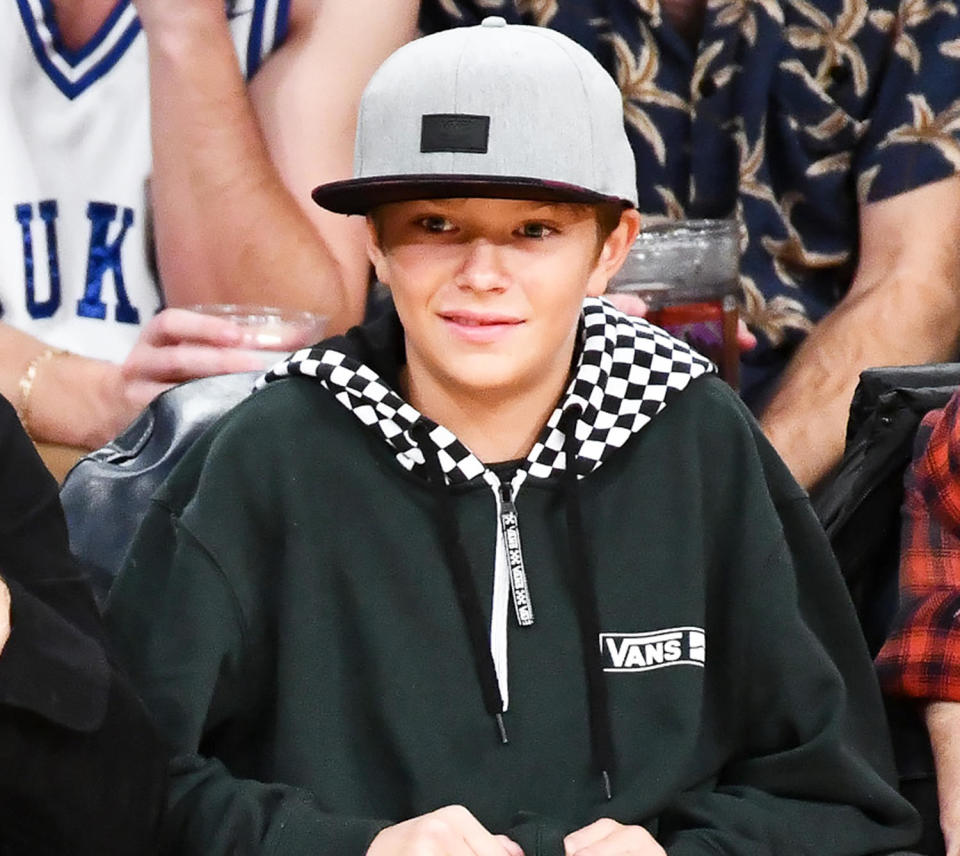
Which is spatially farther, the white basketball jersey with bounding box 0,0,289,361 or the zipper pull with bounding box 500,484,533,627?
the white basketball jersey with bounding box 0,0,289,361

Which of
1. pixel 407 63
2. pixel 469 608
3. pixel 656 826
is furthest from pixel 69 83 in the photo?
pixel 656 826

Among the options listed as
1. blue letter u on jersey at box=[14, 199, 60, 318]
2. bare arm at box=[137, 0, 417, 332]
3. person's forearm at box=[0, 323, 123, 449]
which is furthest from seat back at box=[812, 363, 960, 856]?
blue letter u on jersey at box=[14, 199, 60, 318]

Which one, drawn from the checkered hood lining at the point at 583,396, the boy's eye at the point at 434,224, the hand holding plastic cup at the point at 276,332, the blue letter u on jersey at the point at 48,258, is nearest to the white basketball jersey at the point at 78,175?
the blue letter u on jersey at the point at 48,258

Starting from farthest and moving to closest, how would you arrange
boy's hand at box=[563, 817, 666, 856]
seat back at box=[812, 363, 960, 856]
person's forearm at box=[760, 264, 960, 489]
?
→ person's forearm at box=[760, 264, 960, 489] → seat back at box=[812, 363, 960, 856] → boy's hand at box=[563, 817, 666, 856]

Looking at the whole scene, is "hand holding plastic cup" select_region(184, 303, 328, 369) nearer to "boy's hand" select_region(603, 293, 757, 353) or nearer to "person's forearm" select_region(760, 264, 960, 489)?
"boy's hand" select_region(603, 293, 757, 353)

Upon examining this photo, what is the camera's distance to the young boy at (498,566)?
119 cm

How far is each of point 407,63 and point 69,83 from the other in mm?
803

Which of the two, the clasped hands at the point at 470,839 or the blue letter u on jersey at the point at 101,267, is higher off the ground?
the blue letter u on jersey at the point at 101,267

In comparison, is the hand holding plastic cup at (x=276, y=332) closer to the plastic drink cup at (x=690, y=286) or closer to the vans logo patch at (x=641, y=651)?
the plastic drink cup at (x=690, y=286)

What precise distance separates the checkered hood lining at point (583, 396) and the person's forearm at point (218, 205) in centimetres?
56

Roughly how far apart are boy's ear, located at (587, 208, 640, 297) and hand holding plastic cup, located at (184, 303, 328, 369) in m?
0.42

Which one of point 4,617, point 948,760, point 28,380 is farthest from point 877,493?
point 28,380

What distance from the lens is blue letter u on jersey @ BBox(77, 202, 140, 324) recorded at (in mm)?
1884

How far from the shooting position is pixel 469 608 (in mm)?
1240
